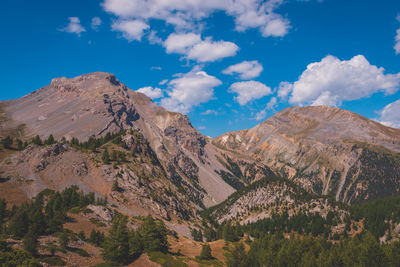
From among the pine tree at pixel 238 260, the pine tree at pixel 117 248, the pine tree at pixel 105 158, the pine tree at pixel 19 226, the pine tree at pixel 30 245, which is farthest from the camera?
the pine tree at pixel 105 158

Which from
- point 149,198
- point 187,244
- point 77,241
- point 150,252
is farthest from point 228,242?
point 77,241

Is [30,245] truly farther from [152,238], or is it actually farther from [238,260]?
[238,260]

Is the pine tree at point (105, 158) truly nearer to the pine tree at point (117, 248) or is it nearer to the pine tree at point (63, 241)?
the pine tree at point (63, 241)

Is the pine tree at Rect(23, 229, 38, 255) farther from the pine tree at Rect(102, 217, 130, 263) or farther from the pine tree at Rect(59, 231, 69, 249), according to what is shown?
the pine tree at Rect(102, 217, 130, 263)

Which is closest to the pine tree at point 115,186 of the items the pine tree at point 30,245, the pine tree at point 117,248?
the pine tree at point 117,248

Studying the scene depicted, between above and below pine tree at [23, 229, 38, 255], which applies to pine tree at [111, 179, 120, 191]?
above

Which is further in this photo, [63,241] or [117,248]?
[117,248]

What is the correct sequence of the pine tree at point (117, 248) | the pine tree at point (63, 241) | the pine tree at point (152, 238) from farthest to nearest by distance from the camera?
the pine tree at point (152, 238)
the pine tree at point (117, 248)
the pine tree at point (63, 241)

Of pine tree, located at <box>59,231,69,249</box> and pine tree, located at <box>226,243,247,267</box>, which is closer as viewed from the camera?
pine tree, located at <box>59,231,69,249</box>

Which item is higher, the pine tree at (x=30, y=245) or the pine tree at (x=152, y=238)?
the pine tree at (x=30, y=245)

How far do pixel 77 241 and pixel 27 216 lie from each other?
563 inches

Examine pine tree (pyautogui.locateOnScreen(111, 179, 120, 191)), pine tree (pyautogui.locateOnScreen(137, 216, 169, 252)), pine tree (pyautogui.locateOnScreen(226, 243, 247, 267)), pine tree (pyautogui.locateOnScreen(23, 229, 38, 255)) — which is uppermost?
pine tree (pyautogui.locateOnScreen(111, 179, 120, 191))

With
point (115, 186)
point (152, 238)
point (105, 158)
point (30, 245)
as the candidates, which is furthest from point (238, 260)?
point (105, 158)

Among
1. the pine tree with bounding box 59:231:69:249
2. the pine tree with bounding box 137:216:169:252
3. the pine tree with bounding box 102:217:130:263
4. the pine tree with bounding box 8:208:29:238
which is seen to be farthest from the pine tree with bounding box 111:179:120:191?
the pine tree with bounding box 59:231:69:249
